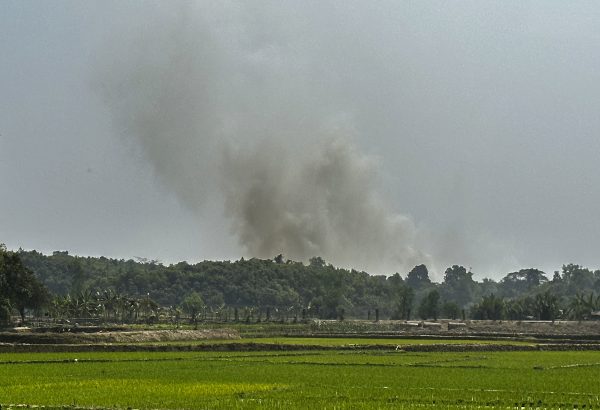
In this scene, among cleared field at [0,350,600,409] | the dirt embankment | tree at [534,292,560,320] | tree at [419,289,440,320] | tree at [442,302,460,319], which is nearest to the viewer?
cleared field at [0,350,600,409]

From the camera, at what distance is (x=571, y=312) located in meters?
132

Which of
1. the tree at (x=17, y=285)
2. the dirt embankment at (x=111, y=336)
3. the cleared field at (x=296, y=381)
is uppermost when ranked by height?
the tree at (x=17, y=285)

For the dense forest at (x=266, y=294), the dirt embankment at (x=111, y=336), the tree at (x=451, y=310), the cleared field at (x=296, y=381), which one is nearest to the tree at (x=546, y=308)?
the dense forest at (x=266, y=294)

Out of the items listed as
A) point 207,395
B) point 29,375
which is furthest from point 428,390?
point 29,375

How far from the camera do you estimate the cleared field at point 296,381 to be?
35375 millimetres

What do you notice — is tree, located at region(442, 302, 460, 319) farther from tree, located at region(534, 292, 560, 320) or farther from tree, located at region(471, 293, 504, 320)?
tree, located at region(534, 292, 560, 320)

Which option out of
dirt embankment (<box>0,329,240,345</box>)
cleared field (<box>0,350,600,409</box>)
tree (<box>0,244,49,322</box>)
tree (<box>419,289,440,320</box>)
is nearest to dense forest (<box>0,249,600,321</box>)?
tree (<box>419,289,440,320</box>)

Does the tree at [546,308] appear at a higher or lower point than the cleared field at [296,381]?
higher

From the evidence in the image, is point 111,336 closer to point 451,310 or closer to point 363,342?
point 363,342

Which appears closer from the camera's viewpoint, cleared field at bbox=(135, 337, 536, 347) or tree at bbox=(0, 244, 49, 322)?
cleared field at bbox=(135, 337, 536, 347)

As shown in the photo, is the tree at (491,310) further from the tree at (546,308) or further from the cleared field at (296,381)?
the cleared field at (296,381)

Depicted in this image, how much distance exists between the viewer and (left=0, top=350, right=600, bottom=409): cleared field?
116ft

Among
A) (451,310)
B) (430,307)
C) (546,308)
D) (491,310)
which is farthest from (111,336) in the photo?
(451,310)

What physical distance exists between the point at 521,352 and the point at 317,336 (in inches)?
1092
